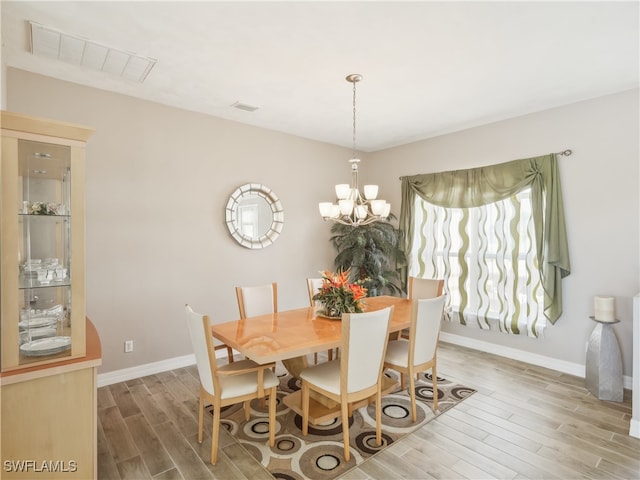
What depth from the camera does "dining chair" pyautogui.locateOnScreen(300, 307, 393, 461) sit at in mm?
2117

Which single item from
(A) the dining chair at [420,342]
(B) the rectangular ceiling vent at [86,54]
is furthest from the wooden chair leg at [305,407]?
(B) the rectangular ceiling vent at [86,54]

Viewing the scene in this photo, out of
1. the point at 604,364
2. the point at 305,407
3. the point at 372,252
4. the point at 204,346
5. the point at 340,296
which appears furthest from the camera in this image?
the point at 372,252

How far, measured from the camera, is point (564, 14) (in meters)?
2.12

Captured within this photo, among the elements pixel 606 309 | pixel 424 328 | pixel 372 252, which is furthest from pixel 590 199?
pixel 372 252

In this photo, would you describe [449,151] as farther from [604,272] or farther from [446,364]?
[446,364]

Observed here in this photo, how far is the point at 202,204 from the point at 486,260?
344 cm

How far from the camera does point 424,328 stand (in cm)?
269

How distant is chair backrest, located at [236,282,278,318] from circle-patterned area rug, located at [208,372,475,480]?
0.78 meters

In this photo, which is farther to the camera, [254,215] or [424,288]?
[254,215]

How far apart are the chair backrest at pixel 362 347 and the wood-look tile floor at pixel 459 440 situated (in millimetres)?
516

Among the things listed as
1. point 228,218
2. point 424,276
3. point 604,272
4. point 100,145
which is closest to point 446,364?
point 424,276

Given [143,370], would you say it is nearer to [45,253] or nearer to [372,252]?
[45,253]

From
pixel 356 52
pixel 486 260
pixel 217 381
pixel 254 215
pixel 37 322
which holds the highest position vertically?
pixel 356 52

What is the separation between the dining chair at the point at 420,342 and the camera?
262cm
